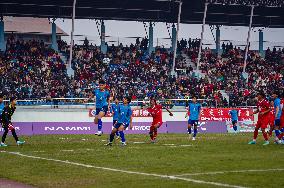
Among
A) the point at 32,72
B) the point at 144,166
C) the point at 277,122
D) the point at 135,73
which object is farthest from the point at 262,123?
the point at 135,73

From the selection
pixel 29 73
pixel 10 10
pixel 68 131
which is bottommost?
pixel 68 131

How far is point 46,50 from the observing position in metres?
62.5

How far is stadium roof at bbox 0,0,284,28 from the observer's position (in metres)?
61.0

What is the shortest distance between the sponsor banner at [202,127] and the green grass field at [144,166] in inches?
838

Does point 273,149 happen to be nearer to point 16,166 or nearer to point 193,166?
point 193,166

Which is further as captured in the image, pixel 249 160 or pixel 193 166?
pixel 249 160

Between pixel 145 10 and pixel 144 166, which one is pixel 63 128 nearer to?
pixel 145 10

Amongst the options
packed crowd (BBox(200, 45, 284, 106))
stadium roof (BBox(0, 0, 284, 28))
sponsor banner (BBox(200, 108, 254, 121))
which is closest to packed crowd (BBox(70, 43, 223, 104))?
packed crowd (BBox(200, 45, 284, 106))

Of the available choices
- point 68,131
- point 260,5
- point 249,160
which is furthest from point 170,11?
point 249,160

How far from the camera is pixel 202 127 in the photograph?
4878cm

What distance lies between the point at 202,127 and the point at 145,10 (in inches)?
795

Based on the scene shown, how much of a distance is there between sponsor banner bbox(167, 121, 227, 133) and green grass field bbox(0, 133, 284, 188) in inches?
838

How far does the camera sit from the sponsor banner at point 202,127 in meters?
47.7

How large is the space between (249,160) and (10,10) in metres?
45.4
